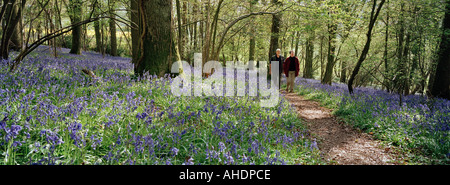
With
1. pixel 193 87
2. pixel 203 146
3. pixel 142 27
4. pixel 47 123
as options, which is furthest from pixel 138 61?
pixel 203 146

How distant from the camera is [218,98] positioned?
582cm

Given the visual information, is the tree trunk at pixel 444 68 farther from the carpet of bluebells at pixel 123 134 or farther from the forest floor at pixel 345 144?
the carpet of bluebells at pixel 123 134

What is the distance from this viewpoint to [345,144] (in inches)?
191

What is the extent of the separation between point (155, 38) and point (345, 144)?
18.1 feet

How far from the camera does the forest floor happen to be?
13.1ft

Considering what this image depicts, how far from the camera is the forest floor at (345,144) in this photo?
399 cm

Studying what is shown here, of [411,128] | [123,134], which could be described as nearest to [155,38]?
[123,134]

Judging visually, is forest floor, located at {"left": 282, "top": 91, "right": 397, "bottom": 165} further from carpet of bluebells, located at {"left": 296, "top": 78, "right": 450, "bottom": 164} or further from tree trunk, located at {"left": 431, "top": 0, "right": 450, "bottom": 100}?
tree trunk, located at {"left": 431, "top": 0, "right": 450, "bottom": 100}

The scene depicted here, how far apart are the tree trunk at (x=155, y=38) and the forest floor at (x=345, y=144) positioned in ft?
14.5

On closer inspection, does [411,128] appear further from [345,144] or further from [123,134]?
[123,134]

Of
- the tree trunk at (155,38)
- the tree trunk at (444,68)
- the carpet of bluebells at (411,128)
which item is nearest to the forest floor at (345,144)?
the carpet of bluebells at (411,128)

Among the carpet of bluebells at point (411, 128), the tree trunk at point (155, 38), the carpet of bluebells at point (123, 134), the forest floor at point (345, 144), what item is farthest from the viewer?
the tree trunk at point (155, 38)

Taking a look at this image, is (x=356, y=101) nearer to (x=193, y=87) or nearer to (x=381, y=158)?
(x=381, y=158)
